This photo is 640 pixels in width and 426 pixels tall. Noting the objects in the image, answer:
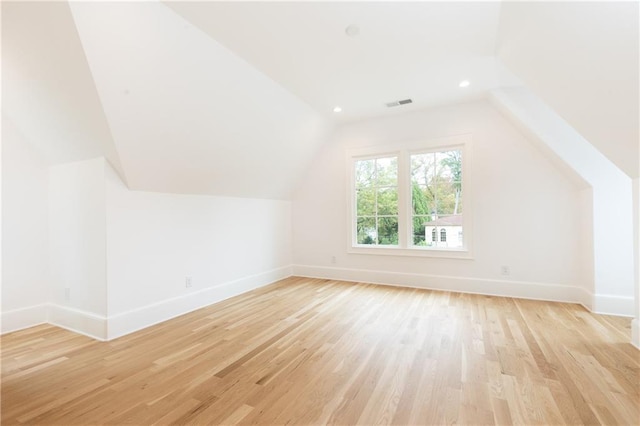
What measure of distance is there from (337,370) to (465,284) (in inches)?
108

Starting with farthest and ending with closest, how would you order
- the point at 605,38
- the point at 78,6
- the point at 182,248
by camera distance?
the point at 182,248 → the point at 78,6 → the point at 605,38

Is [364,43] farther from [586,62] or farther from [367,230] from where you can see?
[367,230]

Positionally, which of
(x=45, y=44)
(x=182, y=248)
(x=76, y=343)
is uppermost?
(x=45, y=44)

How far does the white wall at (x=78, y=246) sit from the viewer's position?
2.65m

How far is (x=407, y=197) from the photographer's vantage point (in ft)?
14.4

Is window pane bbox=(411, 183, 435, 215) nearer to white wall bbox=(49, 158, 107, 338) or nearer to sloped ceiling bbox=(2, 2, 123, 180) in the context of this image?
sloped ceiling bbox=(2, 2, 123, 180)

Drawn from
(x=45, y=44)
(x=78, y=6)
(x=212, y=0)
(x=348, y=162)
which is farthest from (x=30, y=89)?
(x=348, y=162)

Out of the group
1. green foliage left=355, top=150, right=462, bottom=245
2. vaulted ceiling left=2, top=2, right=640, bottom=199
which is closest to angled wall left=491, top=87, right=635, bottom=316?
vaulted ceiling left=2, top=2, right=640, bottom=199

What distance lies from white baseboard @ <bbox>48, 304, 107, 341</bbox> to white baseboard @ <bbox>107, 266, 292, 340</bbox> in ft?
0.35

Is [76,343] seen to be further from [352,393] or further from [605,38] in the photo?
[605,38]

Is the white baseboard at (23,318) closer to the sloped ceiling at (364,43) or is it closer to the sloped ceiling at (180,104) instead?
the sloped ceiling at (180,104)

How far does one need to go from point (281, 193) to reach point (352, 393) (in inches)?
143

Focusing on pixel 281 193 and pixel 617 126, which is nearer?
pixel 617 126

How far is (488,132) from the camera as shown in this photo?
3.86 meters
